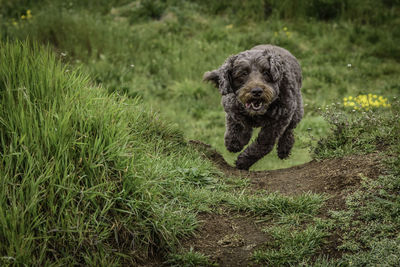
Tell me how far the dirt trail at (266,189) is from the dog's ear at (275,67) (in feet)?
3.80

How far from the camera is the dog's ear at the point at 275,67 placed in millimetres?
5090

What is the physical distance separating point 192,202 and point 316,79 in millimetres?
6493

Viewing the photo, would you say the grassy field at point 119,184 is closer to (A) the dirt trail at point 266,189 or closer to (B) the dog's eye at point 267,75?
(A) the dirt trail at point 266,189

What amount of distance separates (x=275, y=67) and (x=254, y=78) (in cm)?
30

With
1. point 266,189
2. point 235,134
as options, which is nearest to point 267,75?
point 235,134

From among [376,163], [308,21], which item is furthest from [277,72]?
[308,21]

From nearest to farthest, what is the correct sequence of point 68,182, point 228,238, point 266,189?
point 68,182, point 228,238, point 266,189

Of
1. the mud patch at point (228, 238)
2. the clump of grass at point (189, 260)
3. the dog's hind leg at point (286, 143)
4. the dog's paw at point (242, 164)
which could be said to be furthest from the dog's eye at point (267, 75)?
the clump of grass at point (189, 260)

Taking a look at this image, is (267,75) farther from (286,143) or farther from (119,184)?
(119,184)

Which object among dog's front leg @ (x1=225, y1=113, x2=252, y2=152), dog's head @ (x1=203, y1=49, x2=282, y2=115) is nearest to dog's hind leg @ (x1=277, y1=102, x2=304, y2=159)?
dog's front leg @ (x1=225, y1=113, x2=252, y2=152)

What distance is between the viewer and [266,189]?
431 centimetres

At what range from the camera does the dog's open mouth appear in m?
5.09

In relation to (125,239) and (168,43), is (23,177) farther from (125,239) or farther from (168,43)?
(168,43)

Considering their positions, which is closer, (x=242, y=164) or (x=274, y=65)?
(x=274, y=65)
